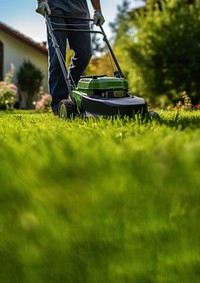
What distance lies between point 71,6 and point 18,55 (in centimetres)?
1697

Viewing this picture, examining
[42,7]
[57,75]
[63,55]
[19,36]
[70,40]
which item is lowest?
[57,75]

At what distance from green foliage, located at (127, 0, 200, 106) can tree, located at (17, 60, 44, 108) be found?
4503 mm

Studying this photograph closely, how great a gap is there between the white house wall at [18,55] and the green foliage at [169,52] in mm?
5142

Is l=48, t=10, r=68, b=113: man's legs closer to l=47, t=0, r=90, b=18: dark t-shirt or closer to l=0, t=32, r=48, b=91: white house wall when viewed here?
l=47, t=0, r=90, b=18: dark t-shirt

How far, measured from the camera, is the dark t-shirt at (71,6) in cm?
511

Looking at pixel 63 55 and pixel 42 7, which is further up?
pixel 42 7

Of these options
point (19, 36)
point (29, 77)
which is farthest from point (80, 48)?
point (29, 77)

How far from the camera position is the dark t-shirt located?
16.8 ft

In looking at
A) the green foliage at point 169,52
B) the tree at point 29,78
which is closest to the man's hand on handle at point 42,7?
the green foliage at point 169,52

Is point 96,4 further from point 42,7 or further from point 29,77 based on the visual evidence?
point 29,77

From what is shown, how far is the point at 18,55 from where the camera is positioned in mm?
21672

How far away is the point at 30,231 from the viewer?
3.53 feet

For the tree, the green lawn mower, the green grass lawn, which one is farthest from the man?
the tree

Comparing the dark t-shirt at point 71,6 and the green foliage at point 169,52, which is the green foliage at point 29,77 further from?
the dark t-shirt at point 71,6
